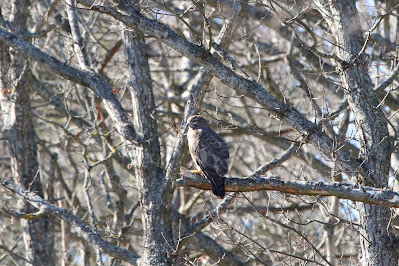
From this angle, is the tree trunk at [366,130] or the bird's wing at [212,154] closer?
the tree trunk at [366,130]

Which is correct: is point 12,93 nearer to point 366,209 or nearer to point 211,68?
point 211,68

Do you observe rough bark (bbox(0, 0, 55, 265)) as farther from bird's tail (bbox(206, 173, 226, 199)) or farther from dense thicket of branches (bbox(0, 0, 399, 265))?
bird's tail (bbox(206, 173, 226, 199))

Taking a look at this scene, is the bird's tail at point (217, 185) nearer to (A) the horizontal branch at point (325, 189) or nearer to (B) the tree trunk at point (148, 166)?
(A) the horizontal branch at point (325, 189)

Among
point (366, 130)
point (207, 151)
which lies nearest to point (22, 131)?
point (207, 151)

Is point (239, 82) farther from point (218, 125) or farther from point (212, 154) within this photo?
point (218, 125)

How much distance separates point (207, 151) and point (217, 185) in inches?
39.9

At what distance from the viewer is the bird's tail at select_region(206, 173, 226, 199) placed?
5.36 metres

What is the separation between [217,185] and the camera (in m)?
5.42

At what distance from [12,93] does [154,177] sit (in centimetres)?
341

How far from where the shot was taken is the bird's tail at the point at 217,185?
17.6 ft

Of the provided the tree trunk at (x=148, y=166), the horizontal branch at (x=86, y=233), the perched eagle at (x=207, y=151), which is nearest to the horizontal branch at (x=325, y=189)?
the perched eagle at (x=207, y=151)

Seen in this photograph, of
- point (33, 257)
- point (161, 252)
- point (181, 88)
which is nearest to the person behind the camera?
point (161, 252)

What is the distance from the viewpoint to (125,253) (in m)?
6.91

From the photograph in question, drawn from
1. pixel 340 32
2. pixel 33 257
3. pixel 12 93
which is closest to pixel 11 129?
pixel 12 93
